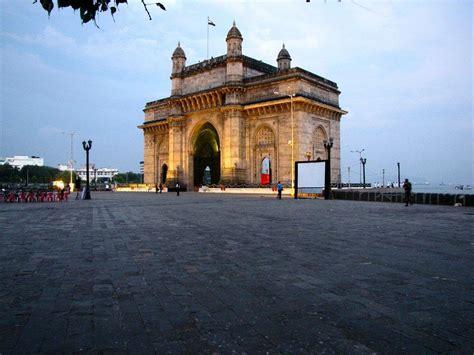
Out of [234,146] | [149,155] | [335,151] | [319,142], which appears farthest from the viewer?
[149,155]

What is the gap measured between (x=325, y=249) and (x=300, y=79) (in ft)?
116

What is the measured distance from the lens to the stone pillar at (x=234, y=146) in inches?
1725

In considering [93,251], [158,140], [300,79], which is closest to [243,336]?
[93,251]

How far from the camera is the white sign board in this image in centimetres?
2735

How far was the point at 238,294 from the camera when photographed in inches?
175

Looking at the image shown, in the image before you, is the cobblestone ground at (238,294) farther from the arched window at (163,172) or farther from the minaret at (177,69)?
the arched window at (163,172)

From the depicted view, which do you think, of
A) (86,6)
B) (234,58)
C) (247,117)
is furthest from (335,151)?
(86,6)

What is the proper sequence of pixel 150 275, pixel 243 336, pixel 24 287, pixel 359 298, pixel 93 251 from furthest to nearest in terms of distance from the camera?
pixel 93 251
pixel 150 275
pixel 24 287
pixel 359 298
pixel 243 336

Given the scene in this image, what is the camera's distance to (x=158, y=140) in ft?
195

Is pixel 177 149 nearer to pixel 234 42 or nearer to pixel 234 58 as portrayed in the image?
pixel 234 58

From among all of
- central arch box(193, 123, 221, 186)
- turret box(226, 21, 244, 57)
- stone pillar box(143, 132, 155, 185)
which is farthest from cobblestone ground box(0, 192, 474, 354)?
stone pillar box(143, 132, 155, 185)

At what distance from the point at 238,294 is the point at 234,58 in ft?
141

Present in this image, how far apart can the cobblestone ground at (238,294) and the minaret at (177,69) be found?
4651 cm

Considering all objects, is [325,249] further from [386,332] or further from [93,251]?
[93,251]
